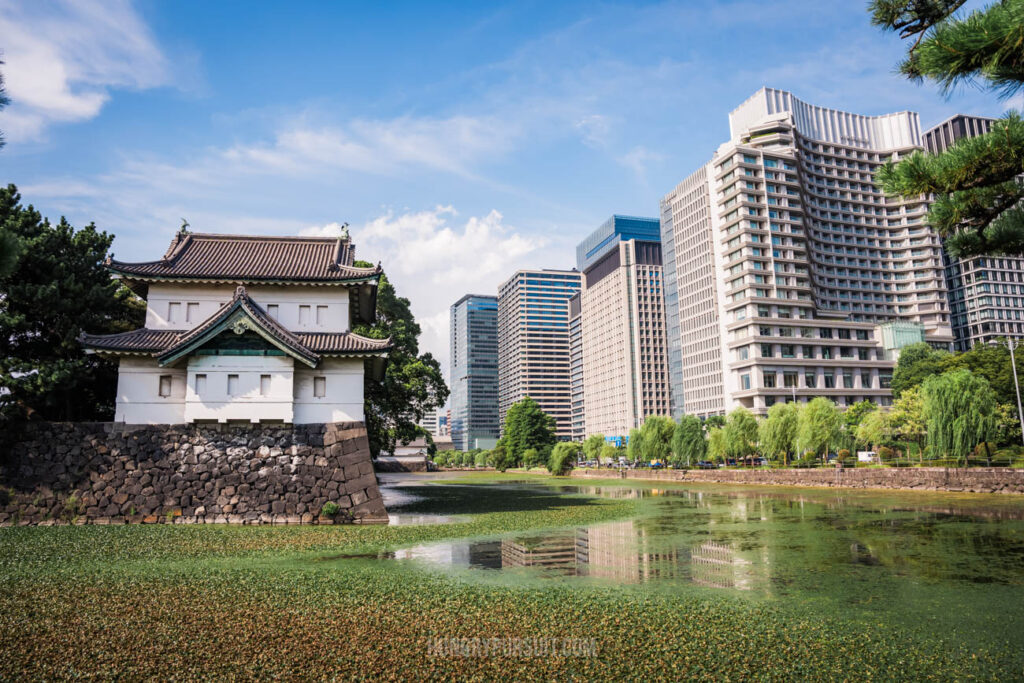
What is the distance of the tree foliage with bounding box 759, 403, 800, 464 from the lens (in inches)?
1972

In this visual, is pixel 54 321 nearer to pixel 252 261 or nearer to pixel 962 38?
pixel 252 261

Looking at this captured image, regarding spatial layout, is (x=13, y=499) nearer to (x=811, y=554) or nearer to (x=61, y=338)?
(x=61, y=338)

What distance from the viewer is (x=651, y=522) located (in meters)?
21.1

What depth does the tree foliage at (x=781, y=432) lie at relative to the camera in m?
50.1

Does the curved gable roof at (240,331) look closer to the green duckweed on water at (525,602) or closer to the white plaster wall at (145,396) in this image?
the white plaster wall at (145,396)

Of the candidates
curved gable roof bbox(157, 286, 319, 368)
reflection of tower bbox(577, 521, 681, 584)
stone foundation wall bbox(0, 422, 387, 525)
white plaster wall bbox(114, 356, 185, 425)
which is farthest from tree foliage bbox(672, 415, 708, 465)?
white plaster wall bbox(114, 356, 185, 425)

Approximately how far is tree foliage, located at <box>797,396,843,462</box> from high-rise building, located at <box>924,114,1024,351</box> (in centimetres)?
9239

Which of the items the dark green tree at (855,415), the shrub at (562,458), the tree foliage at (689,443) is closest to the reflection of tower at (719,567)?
the tree foliage at (689,443)

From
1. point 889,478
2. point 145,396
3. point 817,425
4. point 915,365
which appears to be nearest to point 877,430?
point 817,425

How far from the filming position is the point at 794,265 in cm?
9712

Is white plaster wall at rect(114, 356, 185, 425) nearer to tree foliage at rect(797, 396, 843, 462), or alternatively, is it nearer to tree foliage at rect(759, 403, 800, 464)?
tree foliage at rect(797, 396, 843, 462)

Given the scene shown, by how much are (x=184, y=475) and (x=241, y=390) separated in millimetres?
3767

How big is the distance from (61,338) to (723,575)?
27107mm

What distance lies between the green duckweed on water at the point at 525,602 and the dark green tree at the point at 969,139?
541cm
